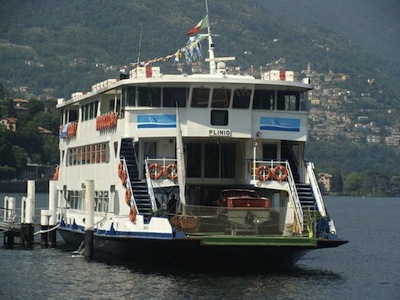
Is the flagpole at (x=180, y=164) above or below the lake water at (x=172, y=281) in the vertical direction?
above

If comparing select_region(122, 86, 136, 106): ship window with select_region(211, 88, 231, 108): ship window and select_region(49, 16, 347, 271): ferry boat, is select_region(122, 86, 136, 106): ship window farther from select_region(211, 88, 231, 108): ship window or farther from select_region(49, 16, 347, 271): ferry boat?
select_region(211, 88, 231, 108): ship window

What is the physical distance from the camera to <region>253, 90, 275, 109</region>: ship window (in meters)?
38.2

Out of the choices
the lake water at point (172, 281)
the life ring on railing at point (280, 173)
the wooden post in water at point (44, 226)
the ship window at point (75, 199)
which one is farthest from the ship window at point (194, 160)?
the wooden post in water at point (44, 226)

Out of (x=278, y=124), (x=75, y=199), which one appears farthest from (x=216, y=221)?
(x=75, y=199)

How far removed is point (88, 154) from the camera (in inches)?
1736

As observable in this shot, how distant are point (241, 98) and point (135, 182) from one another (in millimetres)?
4207

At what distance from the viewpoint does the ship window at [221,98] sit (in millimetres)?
37625

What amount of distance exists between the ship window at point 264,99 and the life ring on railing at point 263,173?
1939mm

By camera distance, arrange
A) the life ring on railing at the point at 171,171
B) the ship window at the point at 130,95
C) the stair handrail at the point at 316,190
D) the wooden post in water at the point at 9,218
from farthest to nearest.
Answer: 1. the wooden post in water at the point at 9,218
2. the ship window at the point at 130,95
3. the life ring on railing at the point at 171,171
4. the stair handrail at the point at 316,190

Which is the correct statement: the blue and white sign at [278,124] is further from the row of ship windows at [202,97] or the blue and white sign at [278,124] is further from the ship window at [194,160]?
the ship window at [194,160]

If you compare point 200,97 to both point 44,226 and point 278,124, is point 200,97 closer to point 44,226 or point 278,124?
point 278,124

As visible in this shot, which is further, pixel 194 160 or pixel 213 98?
pixel 194 160

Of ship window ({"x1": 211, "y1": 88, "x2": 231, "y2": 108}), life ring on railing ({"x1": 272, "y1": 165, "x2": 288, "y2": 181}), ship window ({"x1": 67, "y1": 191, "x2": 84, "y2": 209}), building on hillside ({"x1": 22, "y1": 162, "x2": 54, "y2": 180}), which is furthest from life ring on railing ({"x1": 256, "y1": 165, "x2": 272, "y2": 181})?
building on hillside ({"x1": 22, "y1": 162, "x2": 54, "y2": 180})

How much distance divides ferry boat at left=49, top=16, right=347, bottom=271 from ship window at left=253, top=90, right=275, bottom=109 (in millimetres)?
31
